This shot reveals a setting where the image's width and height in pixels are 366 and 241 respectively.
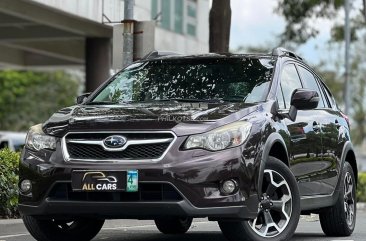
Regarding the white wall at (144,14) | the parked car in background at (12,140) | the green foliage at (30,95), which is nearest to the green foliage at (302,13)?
the white wall at (144,14)

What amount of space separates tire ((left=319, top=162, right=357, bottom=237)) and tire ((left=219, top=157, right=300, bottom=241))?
5.18 ft

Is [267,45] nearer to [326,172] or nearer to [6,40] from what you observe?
[6,40]

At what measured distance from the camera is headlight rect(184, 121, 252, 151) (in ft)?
20.6

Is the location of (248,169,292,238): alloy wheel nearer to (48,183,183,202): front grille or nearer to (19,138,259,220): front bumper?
(19,138,259,220): front bumper

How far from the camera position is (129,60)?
1223cm

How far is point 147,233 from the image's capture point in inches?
370

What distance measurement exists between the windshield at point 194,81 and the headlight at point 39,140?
40.3 inches

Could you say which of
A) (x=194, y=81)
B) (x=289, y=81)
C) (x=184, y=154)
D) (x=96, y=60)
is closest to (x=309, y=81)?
(x=289, y=81)

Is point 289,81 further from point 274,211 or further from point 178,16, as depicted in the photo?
point 178,16

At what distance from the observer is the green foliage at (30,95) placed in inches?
2280

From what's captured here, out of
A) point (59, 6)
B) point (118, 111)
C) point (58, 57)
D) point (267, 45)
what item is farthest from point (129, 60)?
point (267, 45)

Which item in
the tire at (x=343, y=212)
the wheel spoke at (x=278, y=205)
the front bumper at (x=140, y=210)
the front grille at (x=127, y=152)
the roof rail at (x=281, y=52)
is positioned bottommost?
the tire at (x=343, y=212)

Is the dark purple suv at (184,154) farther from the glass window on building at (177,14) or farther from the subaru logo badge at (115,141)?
the glass window on building at (177,14)

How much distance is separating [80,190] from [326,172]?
2.86 metres
